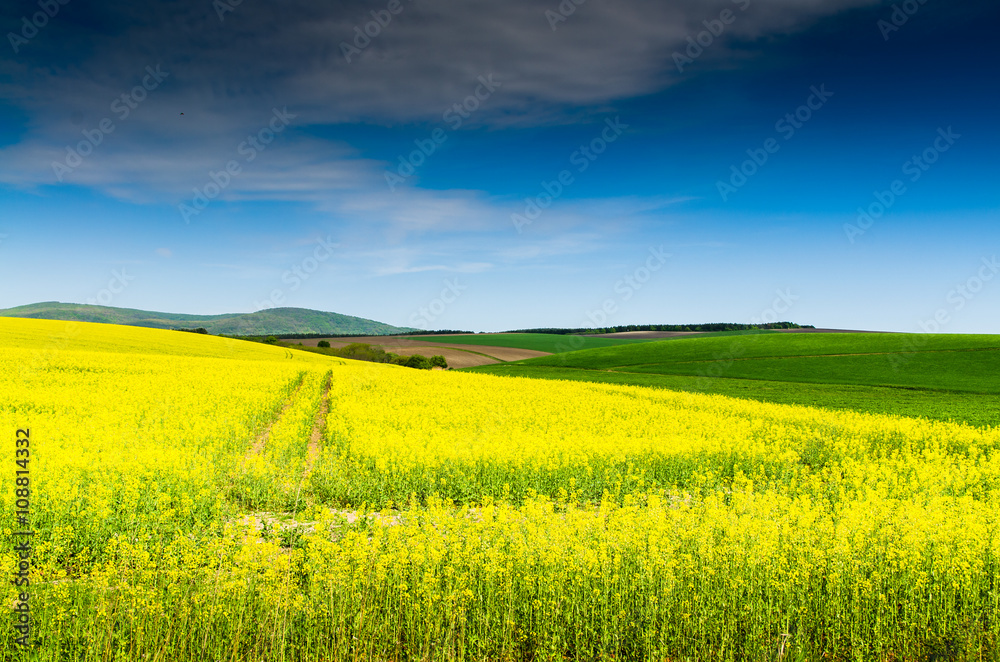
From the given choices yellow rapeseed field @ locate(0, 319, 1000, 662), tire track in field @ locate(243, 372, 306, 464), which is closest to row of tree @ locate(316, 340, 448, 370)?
tire track in field @ locate(243, 372, 306, 464)

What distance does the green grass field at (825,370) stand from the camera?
106 feet

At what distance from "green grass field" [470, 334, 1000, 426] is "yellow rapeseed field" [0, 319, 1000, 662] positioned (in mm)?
21696

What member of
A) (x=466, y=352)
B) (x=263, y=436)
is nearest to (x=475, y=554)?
(x=263, y=436)

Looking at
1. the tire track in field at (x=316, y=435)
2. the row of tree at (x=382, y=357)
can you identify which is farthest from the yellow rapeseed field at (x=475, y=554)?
the row of tree at (x=382, y=357)

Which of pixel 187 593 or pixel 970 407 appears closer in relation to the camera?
pixel 187 593

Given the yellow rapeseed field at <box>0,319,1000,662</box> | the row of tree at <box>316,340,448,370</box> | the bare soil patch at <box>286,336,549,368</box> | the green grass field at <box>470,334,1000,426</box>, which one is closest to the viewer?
the yellow rapeseed field at <box>0,319,1000,662</box>

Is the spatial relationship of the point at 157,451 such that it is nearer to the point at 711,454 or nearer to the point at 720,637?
the point at 720,637

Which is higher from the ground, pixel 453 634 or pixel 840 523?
pixel 840 523

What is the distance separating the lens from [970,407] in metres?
28.3

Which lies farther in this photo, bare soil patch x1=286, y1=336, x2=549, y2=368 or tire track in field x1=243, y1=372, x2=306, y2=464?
bare soil patch x1=286, y1=336, x2=549, y2=368

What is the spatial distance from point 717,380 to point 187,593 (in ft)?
156

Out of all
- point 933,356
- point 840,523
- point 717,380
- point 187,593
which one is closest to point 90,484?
point 187,593

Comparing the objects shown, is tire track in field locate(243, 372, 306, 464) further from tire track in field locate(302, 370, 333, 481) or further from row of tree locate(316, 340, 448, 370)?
row of tree locate(316, 340, 448, 370)

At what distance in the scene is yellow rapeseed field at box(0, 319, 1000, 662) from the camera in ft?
16.8
